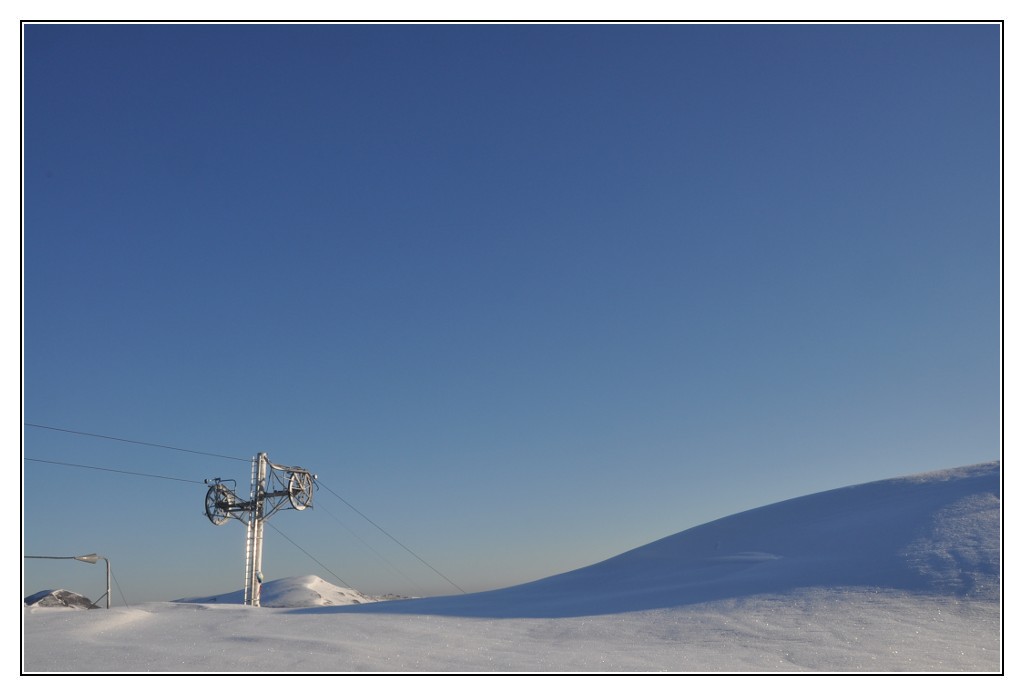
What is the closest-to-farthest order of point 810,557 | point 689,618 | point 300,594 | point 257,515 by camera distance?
point 689,618, point 810,557, point 257,515, point 300,594

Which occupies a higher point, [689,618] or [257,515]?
[257,515]

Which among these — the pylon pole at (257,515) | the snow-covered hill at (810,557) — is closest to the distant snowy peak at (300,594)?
the pylon pole at (257,515)

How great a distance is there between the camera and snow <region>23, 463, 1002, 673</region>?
9938 millimetres

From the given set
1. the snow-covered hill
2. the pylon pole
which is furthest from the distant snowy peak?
the snow-covered hill

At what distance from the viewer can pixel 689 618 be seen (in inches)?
498

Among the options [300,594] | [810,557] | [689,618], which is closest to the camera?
[689,618]

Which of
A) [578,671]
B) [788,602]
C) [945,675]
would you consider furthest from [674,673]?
Answer: [788,602]

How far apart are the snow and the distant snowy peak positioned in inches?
1178

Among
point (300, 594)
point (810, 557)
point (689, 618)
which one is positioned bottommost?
point (300, 594)

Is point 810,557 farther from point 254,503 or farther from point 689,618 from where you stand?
point 254,503

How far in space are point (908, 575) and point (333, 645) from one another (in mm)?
10355

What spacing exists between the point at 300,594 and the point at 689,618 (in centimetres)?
3959

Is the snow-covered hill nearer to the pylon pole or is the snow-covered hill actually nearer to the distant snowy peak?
the pylon pole

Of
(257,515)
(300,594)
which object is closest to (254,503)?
(257,515)
